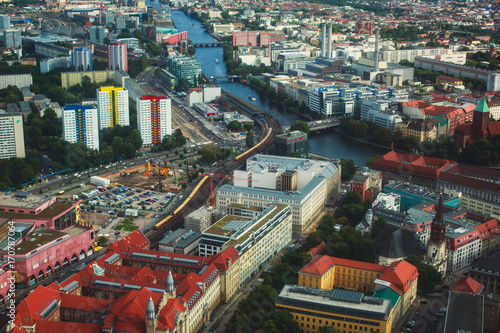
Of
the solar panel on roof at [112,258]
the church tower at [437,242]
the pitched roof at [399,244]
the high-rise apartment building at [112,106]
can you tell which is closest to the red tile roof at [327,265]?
the pitched roof at [399,244]

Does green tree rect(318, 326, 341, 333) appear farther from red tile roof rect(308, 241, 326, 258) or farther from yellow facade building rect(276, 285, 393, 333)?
red tile roof rect(308, 241, 326, 258)

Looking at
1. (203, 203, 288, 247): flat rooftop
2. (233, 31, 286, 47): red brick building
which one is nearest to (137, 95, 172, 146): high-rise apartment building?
(203, 203, 288, 247): flat rooftop

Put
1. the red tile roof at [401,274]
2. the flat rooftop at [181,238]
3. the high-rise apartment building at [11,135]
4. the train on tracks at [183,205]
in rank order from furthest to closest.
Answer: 1. the high-rise apartment building at [11,135]
2. the train on tracks at [183,205]
3. the flat rooftop at [181,238]
4. the red tile roof at [401,274]

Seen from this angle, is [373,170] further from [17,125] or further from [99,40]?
[99,40]

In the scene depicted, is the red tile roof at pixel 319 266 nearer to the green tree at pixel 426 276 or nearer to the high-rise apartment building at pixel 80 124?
the green tree at pixel 426 276

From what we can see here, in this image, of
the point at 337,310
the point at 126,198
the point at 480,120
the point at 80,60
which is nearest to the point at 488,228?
the point at 337,310

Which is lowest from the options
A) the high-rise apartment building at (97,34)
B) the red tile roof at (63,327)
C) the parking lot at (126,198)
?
the parking lot at (126,198)
